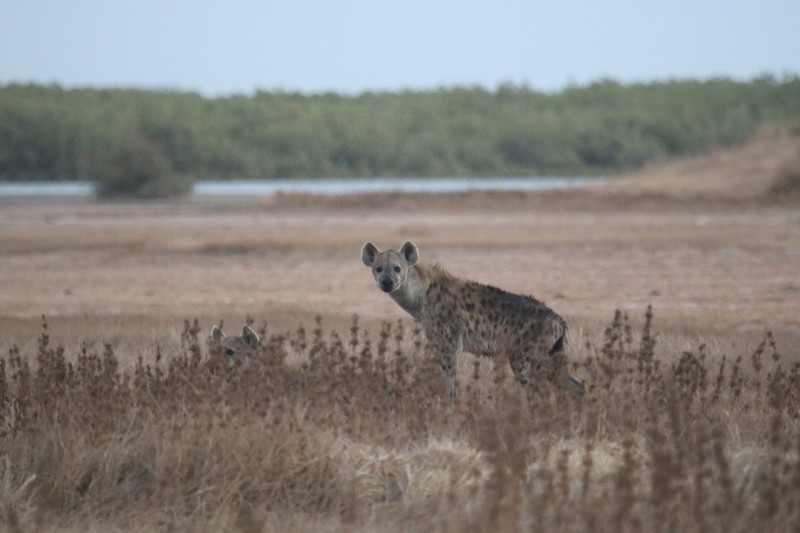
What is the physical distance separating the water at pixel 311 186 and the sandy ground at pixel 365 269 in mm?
5564

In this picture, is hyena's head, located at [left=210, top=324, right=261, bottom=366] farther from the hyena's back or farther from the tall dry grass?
the hyena's back

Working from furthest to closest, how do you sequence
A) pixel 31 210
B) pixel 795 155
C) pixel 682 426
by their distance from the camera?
1. pixel 795 155
2. pixel 31 210
3. pixel 682 426

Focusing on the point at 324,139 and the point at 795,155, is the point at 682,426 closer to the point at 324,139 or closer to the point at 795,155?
the point at 795,155

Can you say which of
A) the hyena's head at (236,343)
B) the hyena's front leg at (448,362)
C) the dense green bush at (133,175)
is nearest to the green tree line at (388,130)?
the dense green bush at (133,175)

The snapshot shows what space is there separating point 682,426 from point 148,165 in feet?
109

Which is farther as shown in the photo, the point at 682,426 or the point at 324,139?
the point at 324,139

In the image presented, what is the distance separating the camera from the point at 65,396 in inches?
349

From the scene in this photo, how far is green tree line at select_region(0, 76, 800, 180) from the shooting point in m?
54.9

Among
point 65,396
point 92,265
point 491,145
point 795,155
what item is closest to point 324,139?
point 491,145

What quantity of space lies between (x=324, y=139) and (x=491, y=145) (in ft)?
23.7

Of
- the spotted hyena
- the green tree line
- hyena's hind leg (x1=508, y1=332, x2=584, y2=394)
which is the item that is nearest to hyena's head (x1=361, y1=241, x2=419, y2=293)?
the spotted hyena

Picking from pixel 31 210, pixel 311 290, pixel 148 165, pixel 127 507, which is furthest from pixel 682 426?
pixel 148 165

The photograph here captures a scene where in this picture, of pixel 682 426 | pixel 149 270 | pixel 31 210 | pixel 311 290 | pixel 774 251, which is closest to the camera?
pixel 682 426

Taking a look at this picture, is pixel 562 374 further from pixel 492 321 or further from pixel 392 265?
pixel 392 265
